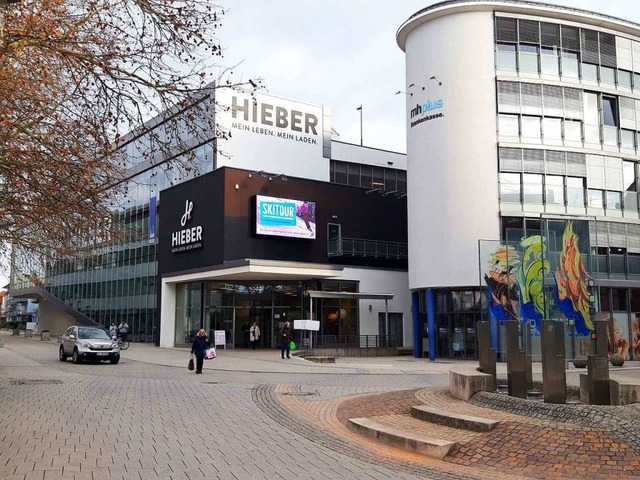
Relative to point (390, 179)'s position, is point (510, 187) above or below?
below

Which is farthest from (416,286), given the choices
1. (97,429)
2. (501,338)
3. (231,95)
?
(97,429)

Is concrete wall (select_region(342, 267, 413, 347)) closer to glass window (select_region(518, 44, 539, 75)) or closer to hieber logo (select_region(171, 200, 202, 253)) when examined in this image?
hieber logo (select_region(171, 200, 202, 253))

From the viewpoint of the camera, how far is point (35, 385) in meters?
17.2

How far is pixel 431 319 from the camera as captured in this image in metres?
32.8

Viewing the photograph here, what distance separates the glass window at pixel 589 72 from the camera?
1361 inches

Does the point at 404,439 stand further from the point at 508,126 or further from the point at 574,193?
the point at 574,193

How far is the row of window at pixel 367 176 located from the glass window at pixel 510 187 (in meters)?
13.6

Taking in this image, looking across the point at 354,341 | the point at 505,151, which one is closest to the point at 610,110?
the point at 505,151

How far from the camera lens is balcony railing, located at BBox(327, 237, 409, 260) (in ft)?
126

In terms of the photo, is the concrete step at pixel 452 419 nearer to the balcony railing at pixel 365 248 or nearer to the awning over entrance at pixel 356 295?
the awning over entrance at pixel 356 295

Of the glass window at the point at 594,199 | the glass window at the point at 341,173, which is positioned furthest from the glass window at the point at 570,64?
the glass window at the point at 341,173

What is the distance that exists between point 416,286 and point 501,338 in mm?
5209

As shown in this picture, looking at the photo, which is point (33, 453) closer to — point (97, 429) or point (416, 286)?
point (97, 429)

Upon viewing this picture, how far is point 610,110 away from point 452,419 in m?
30.4
